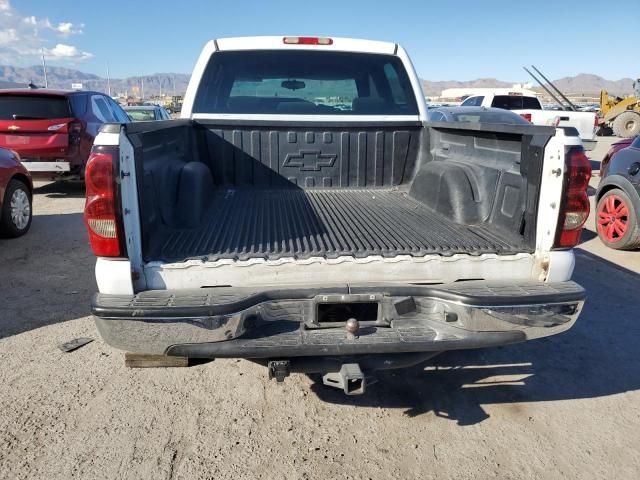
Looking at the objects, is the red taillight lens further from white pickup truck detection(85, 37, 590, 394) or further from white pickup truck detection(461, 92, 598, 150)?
white pickup truck detection(461, 92, 598, 150)

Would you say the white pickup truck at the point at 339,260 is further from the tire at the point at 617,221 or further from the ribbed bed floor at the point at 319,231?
the tire at the point at 617,221

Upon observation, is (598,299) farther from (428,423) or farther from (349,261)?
(349,261)

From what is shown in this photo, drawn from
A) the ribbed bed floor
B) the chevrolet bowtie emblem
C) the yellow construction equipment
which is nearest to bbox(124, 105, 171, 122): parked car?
the chevrolet bowtie emblem

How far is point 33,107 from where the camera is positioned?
8664 mm

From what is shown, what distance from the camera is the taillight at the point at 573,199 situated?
2.44 metres

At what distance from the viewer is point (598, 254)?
6363mm

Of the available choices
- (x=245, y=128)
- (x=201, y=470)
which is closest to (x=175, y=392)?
(x=201, y=470)

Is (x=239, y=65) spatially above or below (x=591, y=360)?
above

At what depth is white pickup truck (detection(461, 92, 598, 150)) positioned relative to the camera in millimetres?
13547

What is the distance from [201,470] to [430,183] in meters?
2.43

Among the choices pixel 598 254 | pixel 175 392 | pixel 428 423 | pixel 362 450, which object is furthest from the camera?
pixel 598 254

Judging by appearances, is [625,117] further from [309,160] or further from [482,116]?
[309,160]

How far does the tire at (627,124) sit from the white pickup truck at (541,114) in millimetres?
11026

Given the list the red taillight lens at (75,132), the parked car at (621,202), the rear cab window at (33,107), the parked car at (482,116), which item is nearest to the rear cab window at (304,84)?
the parked car at (621,202)
